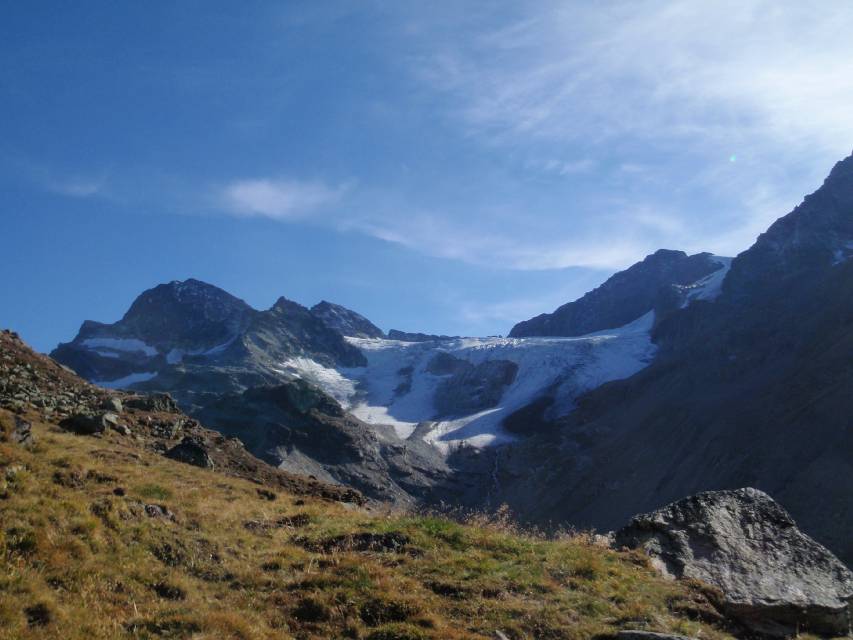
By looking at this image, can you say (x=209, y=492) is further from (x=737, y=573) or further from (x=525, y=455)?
(x=525, y=455)

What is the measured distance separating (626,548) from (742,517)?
347 cm

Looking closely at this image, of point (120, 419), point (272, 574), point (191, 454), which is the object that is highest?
point (120, 419)

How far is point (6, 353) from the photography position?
30344mm

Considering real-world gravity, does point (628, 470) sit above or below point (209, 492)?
below

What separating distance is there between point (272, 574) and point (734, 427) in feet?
415

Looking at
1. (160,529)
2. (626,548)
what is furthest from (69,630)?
(626,548)

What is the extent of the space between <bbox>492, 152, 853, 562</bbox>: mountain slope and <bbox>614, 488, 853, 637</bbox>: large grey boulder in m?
76.0

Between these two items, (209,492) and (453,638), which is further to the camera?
(209,492)

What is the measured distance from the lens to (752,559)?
1580 centimetres

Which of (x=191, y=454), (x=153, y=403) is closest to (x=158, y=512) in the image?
(x=191, y=454)

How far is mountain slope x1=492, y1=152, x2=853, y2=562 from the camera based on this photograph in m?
104

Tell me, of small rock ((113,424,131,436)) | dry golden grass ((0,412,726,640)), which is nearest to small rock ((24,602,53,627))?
dry golden grass ((0,412,726,640))

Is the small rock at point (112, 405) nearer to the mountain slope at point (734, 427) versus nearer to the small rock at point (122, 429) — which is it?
the small rock at point (122, 429)

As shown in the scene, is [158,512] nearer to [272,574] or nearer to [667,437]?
[272,574]
